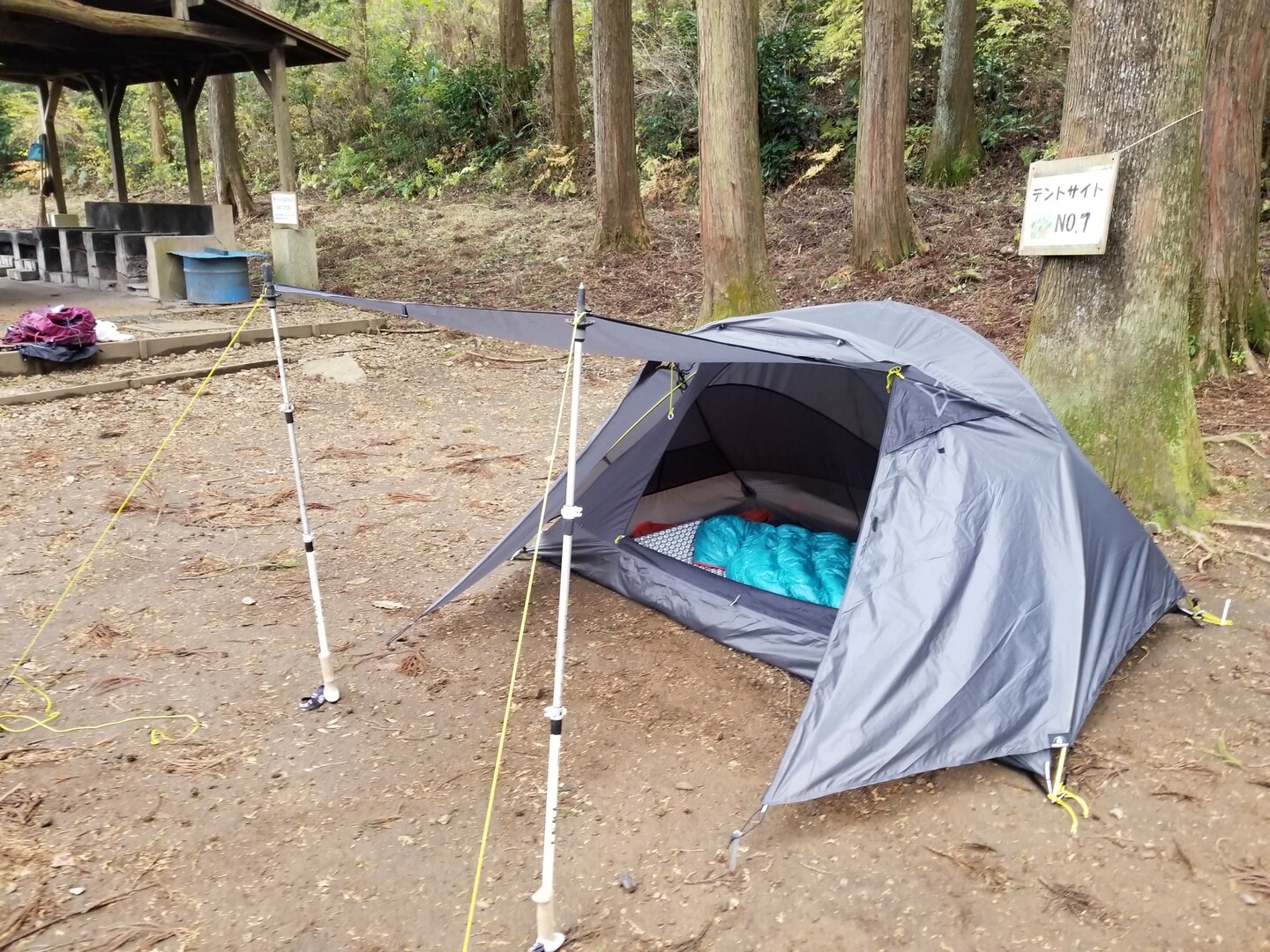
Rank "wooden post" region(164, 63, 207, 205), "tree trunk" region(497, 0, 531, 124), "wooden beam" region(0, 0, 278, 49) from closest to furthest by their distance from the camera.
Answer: "wooden beam" region(0, 0, 278, 49) → "wooden post" region(164, 63, 207, 205) → "tree trunk" region(497, 0, 531, 124)

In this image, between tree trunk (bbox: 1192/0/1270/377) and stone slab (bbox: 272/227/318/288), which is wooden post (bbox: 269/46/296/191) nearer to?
stone slab (bbox: 272/227/318/288)

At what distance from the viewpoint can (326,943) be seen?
2.34 meters

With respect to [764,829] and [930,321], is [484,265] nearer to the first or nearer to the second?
[930,321]

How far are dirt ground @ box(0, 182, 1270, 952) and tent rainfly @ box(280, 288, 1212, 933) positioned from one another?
0.18 meters

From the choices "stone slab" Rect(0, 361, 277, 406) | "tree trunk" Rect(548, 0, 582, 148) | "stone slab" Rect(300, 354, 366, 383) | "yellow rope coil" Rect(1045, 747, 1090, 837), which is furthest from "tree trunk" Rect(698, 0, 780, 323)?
"tree trunk" Rect(548, 0, 582, 148)

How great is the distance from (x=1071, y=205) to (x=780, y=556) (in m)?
2.15

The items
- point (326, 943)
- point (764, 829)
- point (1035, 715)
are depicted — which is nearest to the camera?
point (326, 943)

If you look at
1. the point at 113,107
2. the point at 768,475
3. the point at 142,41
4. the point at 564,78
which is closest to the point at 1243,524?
the point at 768,475

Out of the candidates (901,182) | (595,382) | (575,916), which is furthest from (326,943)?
(901,182)

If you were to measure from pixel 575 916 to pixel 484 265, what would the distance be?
10829mm

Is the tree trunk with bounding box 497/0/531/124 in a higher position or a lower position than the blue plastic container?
higher

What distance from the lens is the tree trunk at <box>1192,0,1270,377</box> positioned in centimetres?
645

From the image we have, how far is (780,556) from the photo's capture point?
435 cm

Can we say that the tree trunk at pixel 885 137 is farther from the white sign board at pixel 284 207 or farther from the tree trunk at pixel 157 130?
the tree trunk at pixel 157 130
